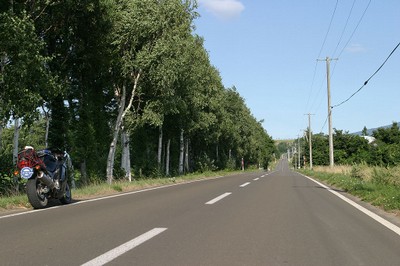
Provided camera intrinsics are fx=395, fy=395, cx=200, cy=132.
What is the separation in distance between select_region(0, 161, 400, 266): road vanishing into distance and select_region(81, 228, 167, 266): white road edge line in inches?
0.5

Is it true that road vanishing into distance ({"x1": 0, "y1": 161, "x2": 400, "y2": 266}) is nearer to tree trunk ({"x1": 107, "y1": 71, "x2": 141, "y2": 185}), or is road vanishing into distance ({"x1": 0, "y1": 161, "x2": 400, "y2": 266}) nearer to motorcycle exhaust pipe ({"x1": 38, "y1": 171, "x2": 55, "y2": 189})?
motorcycle exhaust pipe ({"x1": 38, "y1": 171, "x2": 55, "y2": 189})

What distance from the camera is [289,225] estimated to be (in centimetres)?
773

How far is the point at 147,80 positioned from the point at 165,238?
1826 centimetres

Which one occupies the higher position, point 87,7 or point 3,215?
point 87,7

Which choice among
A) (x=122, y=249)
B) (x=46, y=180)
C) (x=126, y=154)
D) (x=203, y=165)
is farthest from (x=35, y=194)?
(x=203, y=165)

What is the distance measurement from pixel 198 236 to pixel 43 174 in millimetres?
5002

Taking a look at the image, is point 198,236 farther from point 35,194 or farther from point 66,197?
point 66,197

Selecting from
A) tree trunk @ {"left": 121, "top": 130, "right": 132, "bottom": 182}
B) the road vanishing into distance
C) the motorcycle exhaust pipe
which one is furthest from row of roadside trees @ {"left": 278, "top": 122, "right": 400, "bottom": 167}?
the motorcycle exhaust pipe

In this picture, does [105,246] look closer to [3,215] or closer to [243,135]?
[3,215]

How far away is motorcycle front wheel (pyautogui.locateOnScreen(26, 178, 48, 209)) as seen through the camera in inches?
372

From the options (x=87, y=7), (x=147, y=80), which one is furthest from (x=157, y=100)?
(x=87, y=7)

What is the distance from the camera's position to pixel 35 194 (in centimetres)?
957

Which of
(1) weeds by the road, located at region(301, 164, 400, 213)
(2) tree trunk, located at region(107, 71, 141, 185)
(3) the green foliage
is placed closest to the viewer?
(1) weeds by the road, located at region(301, 164, 400, 213)

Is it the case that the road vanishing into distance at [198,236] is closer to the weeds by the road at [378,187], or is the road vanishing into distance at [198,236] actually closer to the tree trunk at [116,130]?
the weeds by the road at [378,187]
